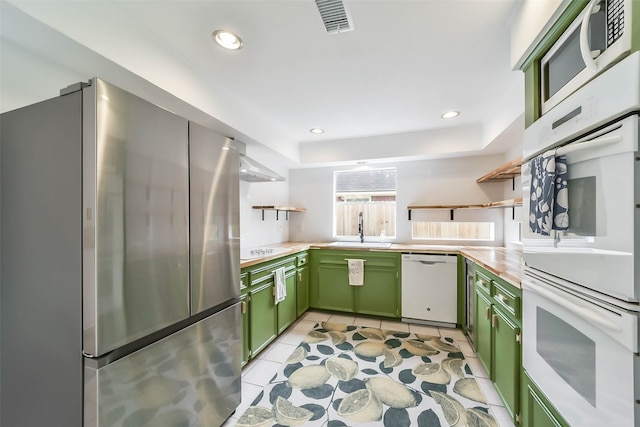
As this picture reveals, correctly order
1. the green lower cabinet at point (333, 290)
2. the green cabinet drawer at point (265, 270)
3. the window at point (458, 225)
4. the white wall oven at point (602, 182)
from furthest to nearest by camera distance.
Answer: the window at point (458, 225) < the green lower cabinet at point (333, 290) < the green cabinet drawer at point (265, 270) < the white wall oven at point (602, 182)

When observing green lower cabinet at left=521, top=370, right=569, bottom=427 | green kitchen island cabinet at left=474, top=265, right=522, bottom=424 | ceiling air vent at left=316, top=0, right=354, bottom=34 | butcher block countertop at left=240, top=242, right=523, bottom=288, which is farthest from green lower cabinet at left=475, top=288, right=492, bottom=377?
ceiling air vent at left=316, top=0, right=354, bottom=34

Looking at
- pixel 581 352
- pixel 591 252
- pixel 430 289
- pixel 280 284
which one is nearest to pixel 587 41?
pixel 591 252

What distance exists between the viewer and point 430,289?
3.12 metres

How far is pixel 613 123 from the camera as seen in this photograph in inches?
31.6

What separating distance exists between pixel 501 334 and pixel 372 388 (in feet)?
3.36

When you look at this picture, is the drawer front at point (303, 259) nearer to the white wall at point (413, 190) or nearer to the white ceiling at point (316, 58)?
the white wall at point (413, 190)

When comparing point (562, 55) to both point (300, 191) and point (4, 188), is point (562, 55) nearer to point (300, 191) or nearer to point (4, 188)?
point (4, 188)

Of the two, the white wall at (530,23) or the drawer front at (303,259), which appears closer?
the white wall at (530,23)

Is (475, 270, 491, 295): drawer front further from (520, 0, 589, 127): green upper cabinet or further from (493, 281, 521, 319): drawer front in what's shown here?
(520, 0, 589, 127): green upper cabinet

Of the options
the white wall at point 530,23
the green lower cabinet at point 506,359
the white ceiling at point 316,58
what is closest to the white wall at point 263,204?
the white ceiling at point 316,58

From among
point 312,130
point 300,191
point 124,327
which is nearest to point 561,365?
point 124,327

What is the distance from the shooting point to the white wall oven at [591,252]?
743 mm

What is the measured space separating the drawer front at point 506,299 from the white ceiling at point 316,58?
1407 millimetres

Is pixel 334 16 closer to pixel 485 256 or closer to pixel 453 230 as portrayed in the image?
pixel 485 256
